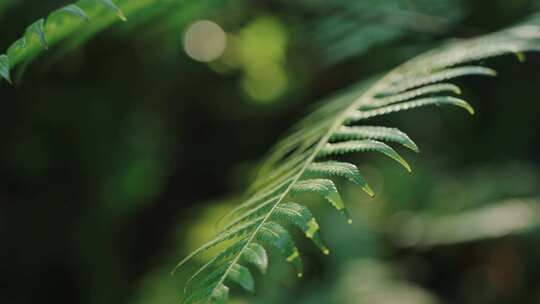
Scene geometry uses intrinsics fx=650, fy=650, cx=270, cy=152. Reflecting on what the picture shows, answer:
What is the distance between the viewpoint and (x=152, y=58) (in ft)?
7.25

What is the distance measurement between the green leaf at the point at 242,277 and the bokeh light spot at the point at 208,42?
1.86m

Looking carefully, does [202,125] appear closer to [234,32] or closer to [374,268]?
[234,32]

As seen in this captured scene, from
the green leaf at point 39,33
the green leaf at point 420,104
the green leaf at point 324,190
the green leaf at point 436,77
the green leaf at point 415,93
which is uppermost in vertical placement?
the green leaf at point 436,77

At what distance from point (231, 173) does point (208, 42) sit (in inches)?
20.1

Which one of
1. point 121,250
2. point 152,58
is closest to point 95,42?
point 152,58

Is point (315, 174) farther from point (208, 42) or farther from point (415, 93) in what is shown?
point (208, 42)

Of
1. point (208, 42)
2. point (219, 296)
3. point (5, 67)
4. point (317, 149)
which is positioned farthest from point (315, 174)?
point (208, 42)

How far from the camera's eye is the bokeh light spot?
2242mm

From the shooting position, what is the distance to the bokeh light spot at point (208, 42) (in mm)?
2242

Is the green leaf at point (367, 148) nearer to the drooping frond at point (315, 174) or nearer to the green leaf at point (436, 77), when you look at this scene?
the drooping frond at point (315, 174)

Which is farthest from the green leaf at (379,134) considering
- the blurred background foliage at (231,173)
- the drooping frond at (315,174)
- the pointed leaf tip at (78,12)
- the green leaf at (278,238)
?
the blurred background foliage at (231,173)

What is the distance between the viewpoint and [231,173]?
2475 mm

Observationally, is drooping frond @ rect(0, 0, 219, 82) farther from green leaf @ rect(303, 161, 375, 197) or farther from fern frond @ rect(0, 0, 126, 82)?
green leaf @ rect(303, 161, 375, 197)

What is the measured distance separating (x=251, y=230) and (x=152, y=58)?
1.84 meters
